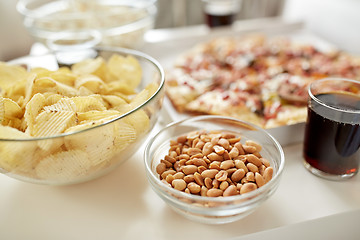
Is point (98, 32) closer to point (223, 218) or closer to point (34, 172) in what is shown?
point (34, 172)

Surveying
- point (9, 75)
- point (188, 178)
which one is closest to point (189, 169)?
point (188, 178)

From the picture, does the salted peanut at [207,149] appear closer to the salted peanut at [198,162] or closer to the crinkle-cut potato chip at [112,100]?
the salted peanut at [198,162]

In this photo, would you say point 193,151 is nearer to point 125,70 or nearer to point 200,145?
point 200,145

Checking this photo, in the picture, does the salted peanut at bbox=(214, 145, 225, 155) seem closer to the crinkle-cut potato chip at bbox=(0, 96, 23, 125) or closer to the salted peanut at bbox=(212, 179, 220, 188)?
the salted peanut at bbox=(212, 179, 220, 188)

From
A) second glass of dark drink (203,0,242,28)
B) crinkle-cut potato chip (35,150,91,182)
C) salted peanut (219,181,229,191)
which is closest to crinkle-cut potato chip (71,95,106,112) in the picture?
crinkle-cut potato chip (35,150,91,182)

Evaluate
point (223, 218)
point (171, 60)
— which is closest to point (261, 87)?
point (171, 60)
